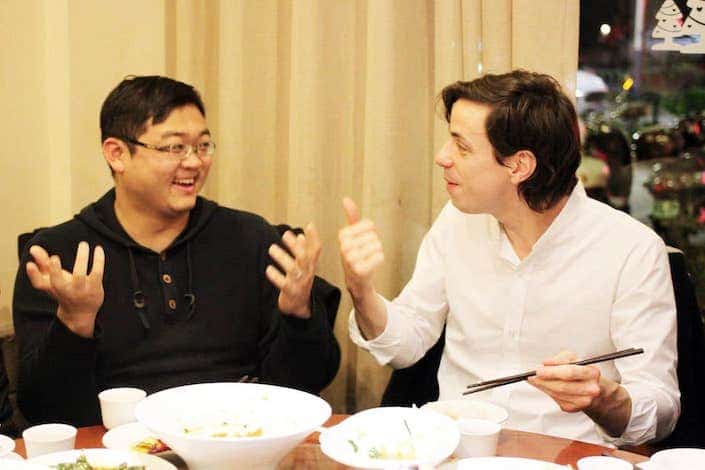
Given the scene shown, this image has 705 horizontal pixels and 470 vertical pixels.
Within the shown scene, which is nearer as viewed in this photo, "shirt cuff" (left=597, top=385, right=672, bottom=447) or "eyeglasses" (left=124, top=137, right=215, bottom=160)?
"shirt cuff" (left=597, top=385, right=672, bottom=447)

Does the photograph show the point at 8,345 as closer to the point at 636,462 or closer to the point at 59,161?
the point at 59,161

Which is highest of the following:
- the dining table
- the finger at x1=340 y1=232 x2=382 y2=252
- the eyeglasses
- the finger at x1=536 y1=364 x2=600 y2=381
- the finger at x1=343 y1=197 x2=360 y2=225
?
the eyeglasses

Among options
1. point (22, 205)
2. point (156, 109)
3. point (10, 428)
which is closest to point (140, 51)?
point (22, 205)

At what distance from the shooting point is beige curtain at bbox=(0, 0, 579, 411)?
2754mm

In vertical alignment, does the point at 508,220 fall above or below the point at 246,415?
above

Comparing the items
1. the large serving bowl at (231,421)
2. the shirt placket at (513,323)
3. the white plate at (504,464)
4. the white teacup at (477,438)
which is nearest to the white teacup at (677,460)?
the white plate at (504,464)

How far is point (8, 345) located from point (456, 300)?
4.93 feet

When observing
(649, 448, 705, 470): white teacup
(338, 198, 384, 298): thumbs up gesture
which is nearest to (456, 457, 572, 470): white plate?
(649, 448, 705, 470): white teacup

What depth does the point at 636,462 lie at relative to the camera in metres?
1.60

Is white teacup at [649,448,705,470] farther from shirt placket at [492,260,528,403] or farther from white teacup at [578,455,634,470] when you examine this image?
shirt placket at [492,260,528,403]

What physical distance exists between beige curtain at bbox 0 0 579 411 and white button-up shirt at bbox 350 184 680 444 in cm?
54

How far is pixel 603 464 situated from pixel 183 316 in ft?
4.10

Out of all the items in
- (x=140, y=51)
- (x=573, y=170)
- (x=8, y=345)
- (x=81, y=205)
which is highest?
(x=140, y=51)

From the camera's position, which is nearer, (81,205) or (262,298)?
(262,298)
